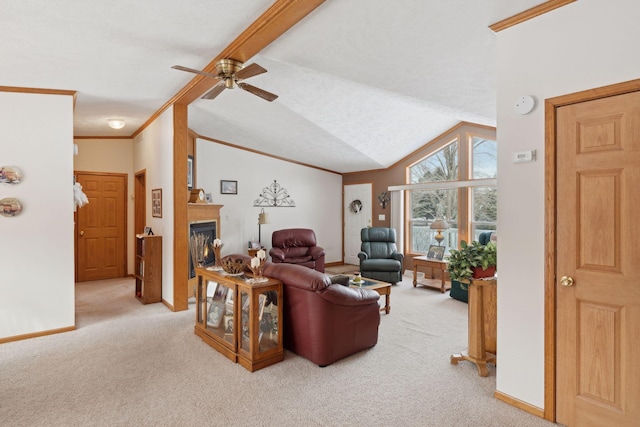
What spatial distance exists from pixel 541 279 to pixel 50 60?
429 centimetres

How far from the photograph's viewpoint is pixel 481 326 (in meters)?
3.02

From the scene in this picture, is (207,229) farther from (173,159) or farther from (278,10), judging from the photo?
(278,10)

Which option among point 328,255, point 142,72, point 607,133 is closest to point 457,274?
point 607,133

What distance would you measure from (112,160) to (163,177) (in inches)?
92.9

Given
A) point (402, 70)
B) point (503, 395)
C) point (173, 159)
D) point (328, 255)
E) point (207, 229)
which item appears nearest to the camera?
point (503, 395)

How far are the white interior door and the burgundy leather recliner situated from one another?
4888mm

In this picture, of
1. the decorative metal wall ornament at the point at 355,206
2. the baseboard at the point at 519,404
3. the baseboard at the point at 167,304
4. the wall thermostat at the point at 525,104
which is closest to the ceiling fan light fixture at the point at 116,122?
the baseboard at the point at 167,304

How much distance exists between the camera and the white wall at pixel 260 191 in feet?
22.6

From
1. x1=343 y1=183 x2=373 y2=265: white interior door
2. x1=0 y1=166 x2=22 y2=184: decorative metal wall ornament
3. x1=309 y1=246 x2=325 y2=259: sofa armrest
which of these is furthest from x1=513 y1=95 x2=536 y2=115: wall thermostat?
x1=343 y1=183 x2=373 y2=265: white interior door

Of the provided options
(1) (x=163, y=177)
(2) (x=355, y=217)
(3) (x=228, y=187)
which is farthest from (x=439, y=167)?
(1) (x=163, y=177)

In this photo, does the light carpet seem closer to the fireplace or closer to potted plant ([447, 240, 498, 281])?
potted plant ([447, 240, 498, 281])

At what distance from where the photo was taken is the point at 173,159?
15.3 ft

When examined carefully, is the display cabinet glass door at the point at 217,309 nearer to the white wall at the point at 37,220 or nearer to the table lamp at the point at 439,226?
the white wall at the point at 37,220

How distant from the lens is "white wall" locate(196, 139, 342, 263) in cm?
690
